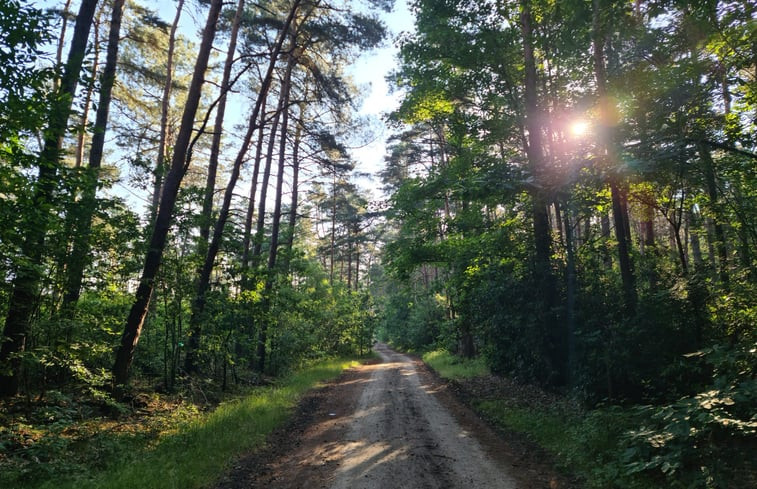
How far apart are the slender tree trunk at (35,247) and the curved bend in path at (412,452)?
5114 mm

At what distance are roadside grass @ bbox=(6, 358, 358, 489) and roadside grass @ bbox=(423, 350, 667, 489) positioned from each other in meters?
5.04

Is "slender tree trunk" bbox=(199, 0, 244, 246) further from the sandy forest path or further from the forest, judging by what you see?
the sandy forest path

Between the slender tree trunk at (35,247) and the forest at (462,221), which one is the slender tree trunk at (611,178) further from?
the slender tree trunk at (35,247)

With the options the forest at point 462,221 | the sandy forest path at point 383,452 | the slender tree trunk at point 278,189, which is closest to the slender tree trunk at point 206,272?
the forest at point 462,221

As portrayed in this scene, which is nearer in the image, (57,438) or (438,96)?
(57,438)

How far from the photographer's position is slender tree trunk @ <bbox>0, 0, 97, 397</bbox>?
5.38 meters

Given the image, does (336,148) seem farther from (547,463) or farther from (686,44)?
(547,463)

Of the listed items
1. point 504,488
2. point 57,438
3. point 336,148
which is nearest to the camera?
point 504,488

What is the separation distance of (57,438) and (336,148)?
13111mm

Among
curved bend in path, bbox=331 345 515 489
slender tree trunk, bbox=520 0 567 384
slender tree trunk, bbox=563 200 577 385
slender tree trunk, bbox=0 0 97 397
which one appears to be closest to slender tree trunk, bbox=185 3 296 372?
slender tree trunk, bbox=0 0 97 397

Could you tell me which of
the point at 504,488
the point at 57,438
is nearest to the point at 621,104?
the point at 504,488

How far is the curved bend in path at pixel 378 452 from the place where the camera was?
5.68 metres

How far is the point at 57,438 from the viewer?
5844mm

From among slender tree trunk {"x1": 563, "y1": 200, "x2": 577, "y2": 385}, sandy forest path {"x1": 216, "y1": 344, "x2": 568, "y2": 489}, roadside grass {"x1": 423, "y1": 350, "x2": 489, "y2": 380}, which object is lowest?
roadside grass {"x1": 423, "y1": 350, "x2": 489, "y2": 380}
